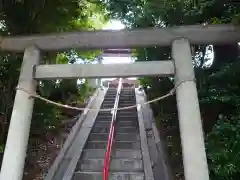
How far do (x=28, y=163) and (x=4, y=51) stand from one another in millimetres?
2483

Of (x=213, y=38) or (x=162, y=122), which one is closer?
(x=213, y=38)

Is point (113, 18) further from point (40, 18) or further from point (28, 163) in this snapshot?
point (28, 163)

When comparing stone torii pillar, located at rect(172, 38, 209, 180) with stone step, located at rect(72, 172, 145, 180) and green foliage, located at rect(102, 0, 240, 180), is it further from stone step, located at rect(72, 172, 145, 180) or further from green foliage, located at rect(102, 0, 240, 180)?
stone step, located at rect(72, 172, 145, 180)

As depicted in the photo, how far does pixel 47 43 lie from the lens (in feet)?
15.9

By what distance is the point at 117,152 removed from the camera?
6574 millimetres

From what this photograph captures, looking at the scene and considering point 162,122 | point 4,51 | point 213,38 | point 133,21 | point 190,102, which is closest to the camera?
point 190,102

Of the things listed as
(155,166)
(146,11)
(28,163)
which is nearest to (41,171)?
(28,163)

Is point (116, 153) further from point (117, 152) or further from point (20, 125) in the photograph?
point (20, 125)

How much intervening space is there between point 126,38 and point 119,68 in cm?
54

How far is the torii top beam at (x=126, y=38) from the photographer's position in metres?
4.63

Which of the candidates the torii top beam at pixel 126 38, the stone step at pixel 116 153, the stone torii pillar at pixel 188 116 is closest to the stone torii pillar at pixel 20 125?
the torii top beam at pixel 126 38

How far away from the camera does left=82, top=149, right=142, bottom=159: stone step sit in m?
6.42

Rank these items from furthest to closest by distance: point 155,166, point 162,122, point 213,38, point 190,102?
point 162,122 → point 155,166 → point 213,38 → point 190,102

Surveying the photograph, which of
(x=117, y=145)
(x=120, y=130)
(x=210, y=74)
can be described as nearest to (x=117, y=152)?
(x=117, y=145)
